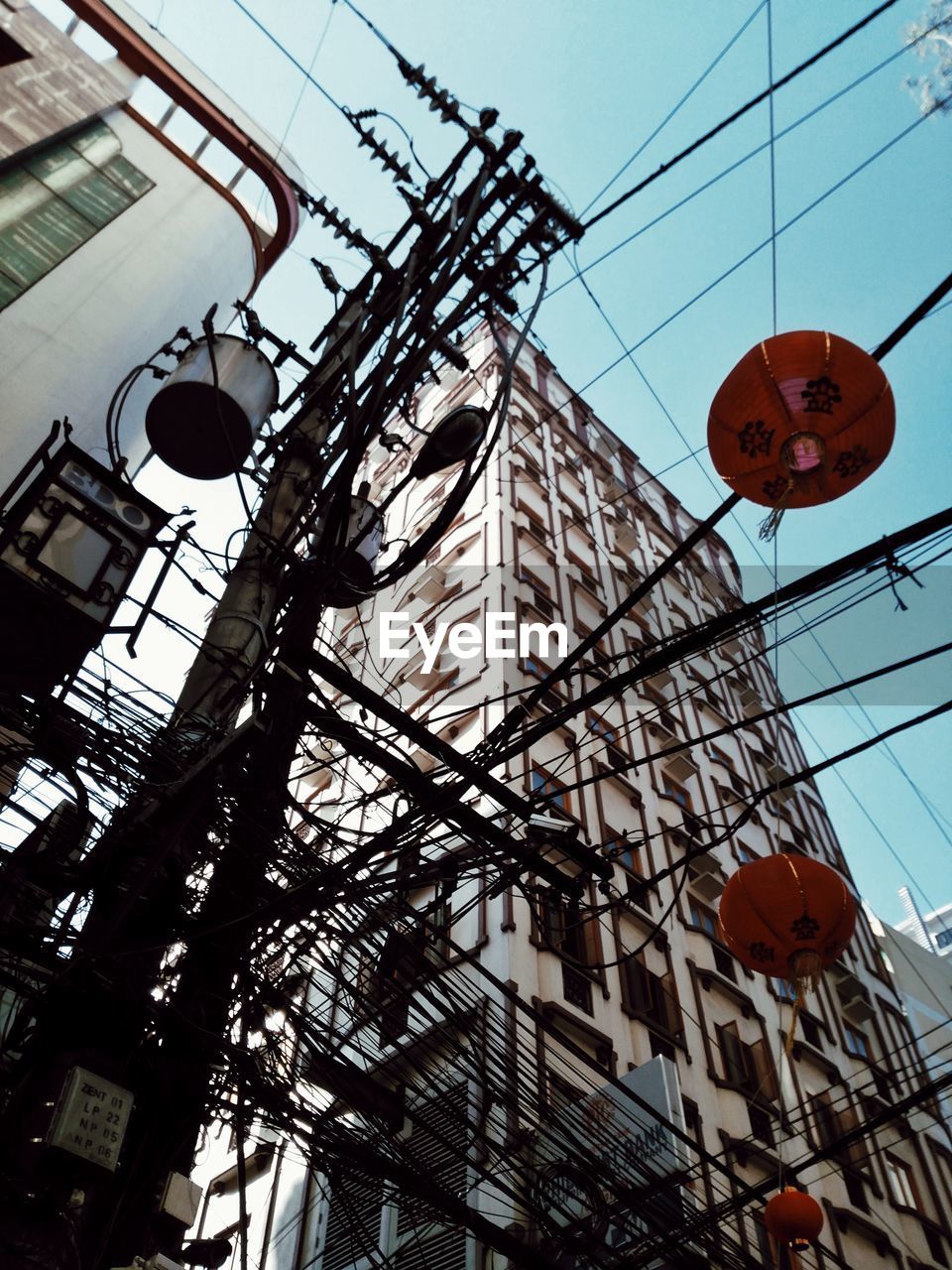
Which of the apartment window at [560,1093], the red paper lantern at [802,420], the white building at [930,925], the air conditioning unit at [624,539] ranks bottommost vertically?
the apartment window at [560,1093]

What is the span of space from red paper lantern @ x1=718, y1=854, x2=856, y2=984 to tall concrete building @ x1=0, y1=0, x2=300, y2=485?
856cm

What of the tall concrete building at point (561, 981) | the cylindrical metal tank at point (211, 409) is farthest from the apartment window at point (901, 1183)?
the cylindrical metal tank at point (211, 409)

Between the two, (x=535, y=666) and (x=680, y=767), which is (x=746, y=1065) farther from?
(x=535, y=666)

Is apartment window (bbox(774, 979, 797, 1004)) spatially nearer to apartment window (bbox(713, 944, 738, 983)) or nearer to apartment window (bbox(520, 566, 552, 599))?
apartment window (bbox(713, 944, 738, 983))

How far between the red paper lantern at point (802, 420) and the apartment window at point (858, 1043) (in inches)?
508

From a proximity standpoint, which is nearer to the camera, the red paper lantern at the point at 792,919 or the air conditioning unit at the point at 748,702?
the red paper lantern at the point at 792,919

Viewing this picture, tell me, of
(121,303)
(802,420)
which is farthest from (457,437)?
(121,303)

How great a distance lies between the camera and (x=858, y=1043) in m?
15.5

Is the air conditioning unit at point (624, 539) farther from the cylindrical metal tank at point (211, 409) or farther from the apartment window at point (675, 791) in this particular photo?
the cylindrical metal tank at point (211, 409)

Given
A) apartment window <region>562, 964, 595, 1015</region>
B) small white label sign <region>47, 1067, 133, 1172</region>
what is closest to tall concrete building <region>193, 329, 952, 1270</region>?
apartment window <region>562, 964, 595, 1015</region>

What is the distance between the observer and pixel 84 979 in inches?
153

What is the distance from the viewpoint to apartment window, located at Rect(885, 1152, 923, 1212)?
13047mm

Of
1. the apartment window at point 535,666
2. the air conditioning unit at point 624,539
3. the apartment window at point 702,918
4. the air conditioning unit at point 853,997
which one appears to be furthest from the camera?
the air conditioning unit at point 624,539

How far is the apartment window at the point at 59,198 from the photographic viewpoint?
478 inches
